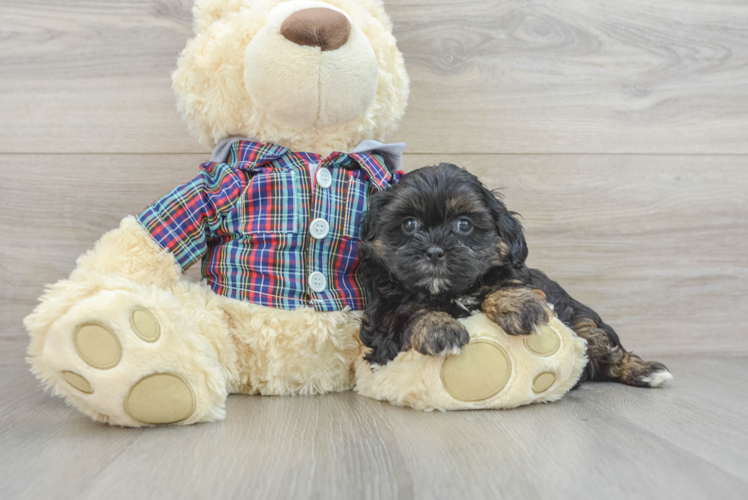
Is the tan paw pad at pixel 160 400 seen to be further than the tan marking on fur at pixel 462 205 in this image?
No

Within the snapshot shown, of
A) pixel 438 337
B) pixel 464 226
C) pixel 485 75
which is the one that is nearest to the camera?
pixel 438 337

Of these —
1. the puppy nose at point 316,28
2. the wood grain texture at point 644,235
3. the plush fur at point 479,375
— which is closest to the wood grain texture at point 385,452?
the plush fur at point 479,375

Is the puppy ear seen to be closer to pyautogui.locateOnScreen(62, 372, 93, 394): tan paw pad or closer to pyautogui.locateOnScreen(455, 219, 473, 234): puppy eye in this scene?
pyautogui.locateOnScreen(455, 219, 473, 234): puppy eye

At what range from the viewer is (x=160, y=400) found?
103 centimetres

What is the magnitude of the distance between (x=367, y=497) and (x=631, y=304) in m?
1.47

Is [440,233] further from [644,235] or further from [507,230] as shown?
[644,235]

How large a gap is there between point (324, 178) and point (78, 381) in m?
0.67

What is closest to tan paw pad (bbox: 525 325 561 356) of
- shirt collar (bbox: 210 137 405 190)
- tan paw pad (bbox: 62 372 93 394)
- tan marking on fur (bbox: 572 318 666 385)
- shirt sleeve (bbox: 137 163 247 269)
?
tan marking on fur (bbox: 572 318 666 385)

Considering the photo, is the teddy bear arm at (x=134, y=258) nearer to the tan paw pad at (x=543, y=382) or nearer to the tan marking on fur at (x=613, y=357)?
the tan paw pad at (x=543, y=382)

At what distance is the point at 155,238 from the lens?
125 centimetres

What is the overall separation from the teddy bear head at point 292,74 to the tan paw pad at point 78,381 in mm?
694

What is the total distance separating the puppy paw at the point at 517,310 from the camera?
113cm

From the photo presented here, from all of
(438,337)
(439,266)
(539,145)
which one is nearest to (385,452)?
(438,337)

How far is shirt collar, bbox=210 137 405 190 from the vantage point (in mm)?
1354
